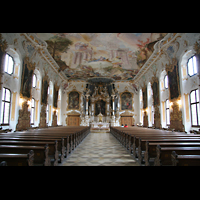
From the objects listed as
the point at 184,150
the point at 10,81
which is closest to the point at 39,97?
the point at 10,81

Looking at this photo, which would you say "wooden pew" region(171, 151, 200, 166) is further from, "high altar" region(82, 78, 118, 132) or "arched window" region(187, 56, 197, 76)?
"high altar" region(82, 78, 118, 132)

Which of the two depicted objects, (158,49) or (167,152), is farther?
(158,49)

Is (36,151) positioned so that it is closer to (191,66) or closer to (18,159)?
(18,159)

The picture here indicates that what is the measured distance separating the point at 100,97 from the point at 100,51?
960 cm

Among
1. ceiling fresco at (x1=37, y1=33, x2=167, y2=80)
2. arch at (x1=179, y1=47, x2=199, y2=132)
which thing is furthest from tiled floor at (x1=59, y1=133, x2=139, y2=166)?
ceiling fresco at (x1=37, y1=33, x2=167, y2=80)

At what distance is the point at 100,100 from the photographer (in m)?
25.2

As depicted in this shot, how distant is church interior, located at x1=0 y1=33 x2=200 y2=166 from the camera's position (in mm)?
4836

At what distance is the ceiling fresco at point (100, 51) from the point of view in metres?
13.5

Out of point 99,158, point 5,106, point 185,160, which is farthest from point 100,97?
point 185,160

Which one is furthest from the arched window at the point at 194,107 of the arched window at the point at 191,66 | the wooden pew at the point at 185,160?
the wooden pew at the point at 185,160

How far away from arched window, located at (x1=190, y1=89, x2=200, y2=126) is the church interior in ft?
0.22

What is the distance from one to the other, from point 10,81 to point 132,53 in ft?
38.6
